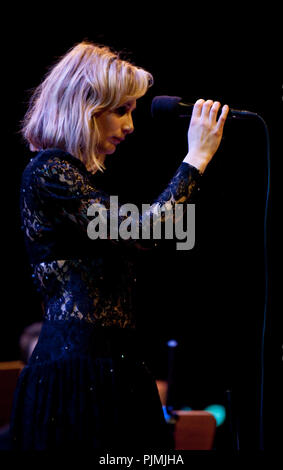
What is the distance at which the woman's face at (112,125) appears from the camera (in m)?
1.36

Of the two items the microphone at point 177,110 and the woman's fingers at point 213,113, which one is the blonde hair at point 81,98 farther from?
the woman's fingers at point 213,113

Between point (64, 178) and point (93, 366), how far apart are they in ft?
1.31

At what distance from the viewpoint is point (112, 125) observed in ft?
4.47

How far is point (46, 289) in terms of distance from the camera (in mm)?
1234

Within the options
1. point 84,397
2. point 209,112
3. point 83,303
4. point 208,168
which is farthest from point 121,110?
point 208,168

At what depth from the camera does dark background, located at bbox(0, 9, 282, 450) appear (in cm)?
279

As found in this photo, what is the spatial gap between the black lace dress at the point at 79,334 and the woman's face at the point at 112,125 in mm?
132

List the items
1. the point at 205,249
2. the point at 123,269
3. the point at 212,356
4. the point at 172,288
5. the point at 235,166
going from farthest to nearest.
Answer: the point at 212,356 → the point at 172,288 → the point at 205,249 → the point at 235,166 → the point at 123,269

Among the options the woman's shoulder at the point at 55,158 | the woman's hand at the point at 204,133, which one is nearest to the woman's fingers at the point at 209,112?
the woman's hand at the point at 204,133

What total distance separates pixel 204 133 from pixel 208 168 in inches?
55.5

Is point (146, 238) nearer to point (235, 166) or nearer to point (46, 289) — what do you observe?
point (46, 289)

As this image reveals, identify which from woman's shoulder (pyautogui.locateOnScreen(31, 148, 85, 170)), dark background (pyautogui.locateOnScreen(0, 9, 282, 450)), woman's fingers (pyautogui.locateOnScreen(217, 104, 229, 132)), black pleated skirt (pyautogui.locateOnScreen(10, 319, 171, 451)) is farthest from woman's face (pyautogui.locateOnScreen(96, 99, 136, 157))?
dark background (pyautogui.locateOnScreen(0, 9, 282, 450))

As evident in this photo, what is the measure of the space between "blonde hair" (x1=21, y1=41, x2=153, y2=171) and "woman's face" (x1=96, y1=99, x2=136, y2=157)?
22mm

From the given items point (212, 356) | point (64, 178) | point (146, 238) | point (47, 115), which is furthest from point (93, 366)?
point (212, 356)
